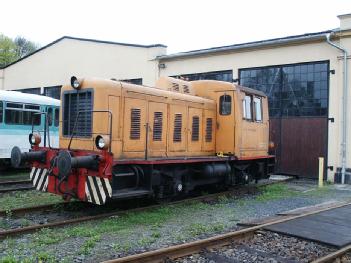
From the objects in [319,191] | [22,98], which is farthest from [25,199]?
[319,191]

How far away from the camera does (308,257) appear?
6355 millimetres

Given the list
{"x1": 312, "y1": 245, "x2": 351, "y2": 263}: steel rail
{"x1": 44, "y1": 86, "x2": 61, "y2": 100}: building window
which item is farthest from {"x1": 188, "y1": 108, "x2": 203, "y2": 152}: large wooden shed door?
{"x1": 44, "y1": 86, "x2": 61, "y2": 100}: building window

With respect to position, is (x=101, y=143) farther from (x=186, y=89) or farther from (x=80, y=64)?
(x=80, y=64)

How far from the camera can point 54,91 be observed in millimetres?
26312

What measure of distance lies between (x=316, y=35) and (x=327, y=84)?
73.7 inches

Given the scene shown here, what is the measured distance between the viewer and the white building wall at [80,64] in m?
21.7

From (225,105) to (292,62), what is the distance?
6.51 m

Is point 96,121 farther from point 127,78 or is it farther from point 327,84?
point 127,78

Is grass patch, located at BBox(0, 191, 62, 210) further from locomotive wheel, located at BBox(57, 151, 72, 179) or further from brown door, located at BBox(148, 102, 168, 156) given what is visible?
brown door, located at BBox(148, 102, 168, 156)

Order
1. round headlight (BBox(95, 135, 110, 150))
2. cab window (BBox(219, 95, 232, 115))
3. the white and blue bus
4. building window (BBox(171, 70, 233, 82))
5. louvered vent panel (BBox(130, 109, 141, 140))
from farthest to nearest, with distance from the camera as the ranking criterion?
building window (BBox(171, 70, 233, 82)) < the white and blue bus < cab window (BBox(219, 95, 232, 115)) < louvered vent panel (BBox(130, 109, 141, 140)) < round headlight (BBox(95, 135, 110, 150))

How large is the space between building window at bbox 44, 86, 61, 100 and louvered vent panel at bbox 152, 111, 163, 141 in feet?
57.3

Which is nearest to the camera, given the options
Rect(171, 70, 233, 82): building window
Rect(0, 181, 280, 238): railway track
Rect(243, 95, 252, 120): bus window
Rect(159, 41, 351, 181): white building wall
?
Rect(0, 181, 280, 238): railway track

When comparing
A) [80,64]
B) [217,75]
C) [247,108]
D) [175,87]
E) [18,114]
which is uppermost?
[80,64]

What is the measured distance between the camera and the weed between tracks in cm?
608
